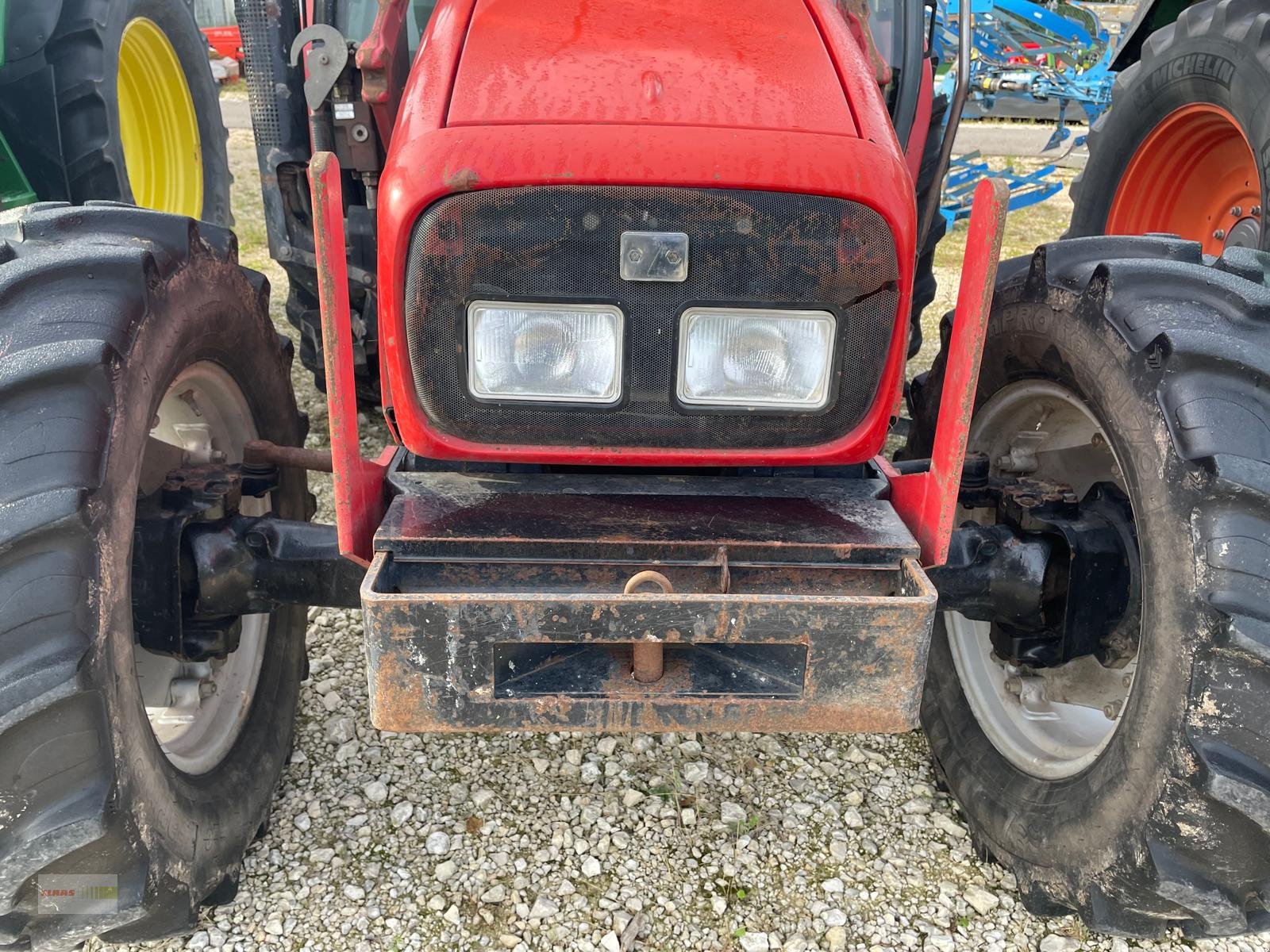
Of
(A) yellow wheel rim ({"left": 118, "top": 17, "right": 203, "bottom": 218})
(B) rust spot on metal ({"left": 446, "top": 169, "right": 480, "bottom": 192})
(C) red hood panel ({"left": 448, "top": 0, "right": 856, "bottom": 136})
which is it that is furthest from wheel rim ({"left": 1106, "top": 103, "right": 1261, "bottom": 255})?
(A) yellow wheel rim ({"left": 118, "top": 17, "right": 203, "bottom": 218})

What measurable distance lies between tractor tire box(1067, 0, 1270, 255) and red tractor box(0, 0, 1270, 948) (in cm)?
128

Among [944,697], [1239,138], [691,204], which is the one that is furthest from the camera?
[1239,138]

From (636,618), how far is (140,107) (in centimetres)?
458

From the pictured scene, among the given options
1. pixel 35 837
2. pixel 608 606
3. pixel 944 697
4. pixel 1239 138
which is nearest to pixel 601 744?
→ pixel 944 697

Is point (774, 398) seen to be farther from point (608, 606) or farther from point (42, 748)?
point (42, 748)

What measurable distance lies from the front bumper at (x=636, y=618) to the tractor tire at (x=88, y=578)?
17.0 inches

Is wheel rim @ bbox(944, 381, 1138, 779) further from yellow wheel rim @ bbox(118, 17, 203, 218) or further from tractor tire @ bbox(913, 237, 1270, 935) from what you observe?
yellow wheel rim @ bbox(118, 17, 203, 218)

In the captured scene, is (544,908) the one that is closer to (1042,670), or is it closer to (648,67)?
(1042,670)

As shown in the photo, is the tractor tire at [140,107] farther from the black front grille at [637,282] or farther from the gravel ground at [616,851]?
the black front grille at [637,282]

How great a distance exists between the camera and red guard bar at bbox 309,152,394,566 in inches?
63.4

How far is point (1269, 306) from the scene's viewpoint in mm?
1830

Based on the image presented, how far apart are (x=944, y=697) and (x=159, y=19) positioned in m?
4.43

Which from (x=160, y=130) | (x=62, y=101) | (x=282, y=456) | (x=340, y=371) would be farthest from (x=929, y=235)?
(x=160, y=130)

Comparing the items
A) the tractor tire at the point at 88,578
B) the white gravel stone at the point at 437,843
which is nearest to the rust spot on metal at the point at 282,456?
the tractor tire at the point at 88,578
